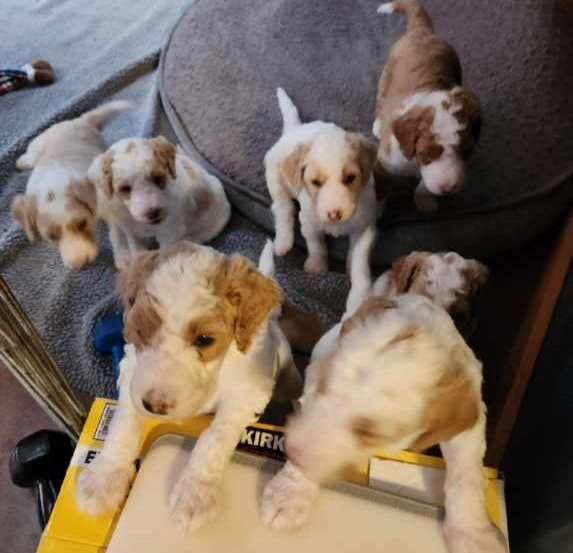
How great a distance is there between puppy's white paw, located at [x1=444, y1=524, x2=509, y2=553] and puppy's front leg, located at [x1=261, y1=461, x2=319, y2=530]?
1.02ft

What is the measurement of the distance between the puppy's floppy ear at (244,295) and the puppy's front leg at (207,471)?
194mm

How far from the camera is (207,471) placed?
1.46 m

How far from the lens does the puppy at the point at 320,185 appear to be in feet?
7.13

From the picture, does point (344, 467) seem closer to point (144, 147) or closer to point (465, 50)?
point (144, 147)

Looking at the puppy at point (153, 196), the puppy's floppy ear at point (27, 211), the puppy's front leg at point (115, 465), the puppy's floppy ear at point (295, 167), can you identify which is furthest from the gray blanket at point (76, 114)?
the puppy's front leg at point (115, 465)

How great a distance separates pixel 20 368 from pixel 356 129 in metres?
1.85

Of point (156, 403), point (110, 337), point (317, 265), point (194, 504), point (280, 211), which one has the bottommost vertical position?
point (317, 265)

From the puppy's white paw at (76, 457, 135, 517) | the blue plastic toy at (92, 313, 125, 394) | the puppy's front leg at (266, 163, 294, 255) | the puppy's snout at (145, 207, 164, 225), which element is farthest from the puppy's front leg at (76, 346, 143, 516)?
the puppy's front leg at (266, 163, 294, 255)

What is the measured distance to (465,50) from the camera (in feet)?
10.1

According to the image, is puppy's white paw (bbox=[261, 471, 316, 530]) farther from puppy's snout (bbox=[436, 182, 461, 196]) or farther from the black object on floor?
puppy's snout (bbox=[436, 182, 461, 196])

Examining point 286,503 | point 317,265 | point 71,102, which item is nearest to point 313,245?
point 317,265

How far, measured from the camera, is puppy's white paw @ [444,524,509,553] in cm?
137

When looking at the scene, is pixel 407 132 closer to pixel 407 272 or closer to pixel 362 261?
pixel 362 261

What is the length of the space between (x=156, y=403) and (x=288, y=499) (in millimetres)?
359
